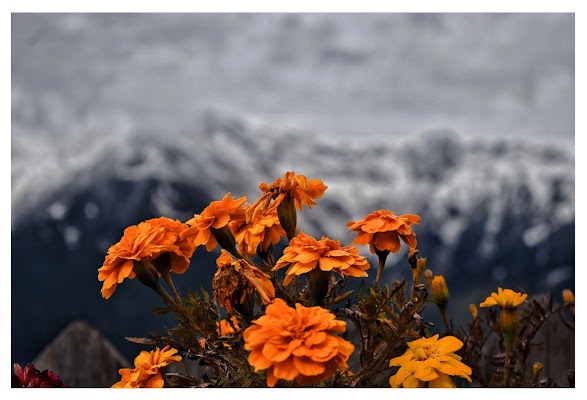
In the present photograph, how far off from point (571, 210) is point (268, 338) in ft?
2.66

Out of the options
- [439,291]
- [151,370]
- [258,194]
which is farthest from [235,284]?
[258,194]

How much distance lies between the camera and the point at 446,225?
1.07 metres

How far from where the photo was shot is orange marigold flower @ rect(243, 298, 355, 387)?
0.49 metres

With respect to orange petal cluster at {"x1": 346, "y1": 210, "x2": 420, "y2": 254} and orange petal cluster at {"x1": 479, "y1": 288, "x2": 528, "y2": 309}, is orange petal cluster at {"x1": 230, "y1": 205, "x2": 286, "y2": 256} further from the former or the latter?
orange petal cluster at {"x1": 479, "y1": 288, "x2": 528, "y2": 309}

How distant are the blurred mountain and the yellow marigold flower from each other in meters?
0.35

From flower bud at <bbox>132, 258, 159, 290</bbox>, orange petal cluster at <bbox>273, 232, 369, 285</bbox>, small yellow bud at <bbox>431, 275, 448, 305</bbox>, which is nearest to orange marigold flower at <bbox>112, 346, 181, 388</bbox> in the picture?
flower bud at <bbox>132, 258, 159, 290</bbox>

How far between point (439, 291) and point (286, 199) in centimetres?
30

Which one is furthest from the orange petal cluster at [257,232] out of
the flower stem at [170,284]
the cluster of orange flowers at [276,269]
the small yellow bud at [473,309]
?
the small yellow bud at [473,309]

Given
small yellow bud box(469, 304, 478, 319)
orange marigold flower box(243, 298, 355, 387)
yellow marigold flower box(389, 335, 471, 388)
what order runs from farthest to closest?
small yellow bud box(469, 304, 478, 319) < yellow marigold flower box(389, 335, 471, 388) < orange marigold flower box(243, 298, 355, 387)

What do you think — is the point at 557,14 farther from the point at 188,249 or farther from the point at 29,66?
the point at 29,66

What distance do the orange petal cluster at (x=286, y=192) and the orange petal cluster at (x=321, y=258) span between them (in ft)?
0.23

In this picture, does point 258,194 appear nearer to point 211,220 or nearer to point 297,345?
point 211,220

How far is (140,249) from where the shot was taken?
0.64 meters

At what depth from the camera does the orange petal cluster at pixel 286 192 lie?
67 cm
